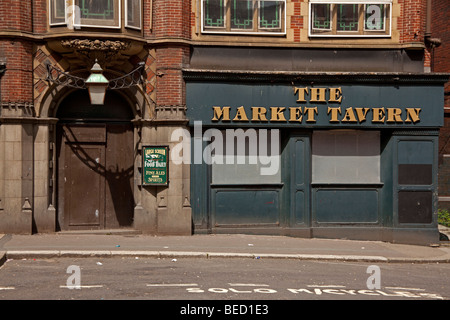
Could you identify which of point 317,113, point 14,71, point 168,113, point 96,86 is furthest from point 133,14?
point 317,113

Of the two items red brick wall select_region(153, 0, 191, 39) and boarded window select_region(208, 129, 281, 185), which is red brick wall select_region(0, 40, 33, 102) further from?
boarded window select_region(208, 129, 281, 185)

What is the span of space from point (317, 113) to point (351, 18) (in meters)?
2.67

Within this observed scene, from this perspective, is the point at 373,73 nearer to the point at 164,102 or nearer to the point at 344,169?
the point at 344,169

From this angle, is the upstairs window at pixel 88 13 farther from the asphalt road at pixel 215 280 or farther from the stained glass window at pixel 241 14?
the asphalt road at pixel 215 280

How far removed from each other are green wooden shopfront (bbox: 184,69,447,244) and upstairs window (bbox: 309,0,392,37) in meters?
1.20

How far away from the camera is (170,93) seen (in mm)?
17297

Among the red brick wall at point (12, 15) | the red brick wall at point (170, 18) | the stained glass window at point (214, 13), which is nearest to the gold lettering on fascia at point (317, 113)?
the stained glass window at point (214, 13)

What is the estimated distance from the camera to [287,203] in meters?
18.0

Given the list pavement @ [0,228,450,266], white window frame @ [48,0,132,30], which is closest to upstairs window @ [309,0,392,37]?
white window frame @ [48,0,132,30]

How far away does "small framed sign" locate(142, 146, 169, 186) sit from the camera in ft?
56.9

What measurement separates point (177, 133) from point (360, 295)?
803 cm

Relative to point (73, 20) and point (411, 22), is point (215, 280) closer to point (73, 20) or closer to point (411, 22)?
point (73, 20)
